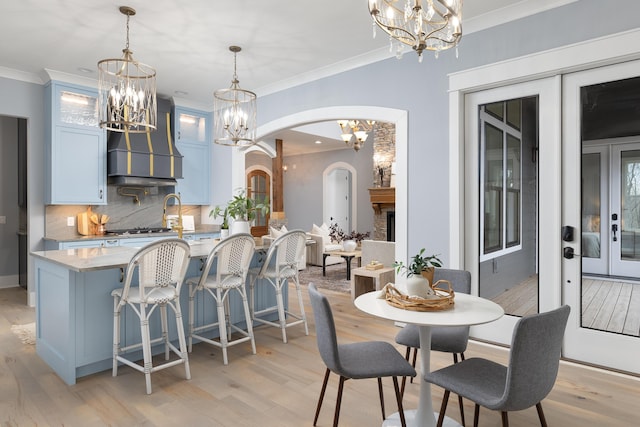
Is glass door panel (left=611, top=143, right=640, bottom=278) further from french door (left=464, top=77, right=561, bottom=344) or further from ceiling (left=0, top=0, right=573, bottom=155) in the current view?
ceiling (left=0, top=0, right=573, bottom=155)

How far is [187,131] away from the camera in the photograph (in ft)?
21.2

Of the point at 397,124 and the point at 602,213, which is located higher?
the point at 397,124

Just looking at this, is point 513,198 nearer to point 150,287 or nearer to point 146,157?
point 150,287

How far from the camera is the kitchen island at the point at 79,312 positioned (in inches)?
111

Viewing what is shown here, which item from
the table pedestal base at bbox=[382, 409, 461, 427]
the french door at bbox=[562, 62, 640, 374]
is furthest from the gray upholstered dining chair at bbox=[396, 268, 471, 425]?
the french door at bbox=[562, 62, 640, 374]

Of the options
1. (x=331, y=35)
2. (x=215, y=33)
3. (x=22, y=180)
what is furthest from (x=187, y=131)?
(x=331, y=35)

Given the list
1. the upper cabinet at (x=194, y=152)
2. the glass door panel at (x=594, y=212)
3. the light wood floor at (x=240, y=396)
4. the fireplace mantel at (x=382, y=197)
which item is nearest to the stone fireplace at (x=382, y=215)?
the fireplace mantel at (x=382, y=197)

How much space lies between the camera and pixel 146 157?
5637mm

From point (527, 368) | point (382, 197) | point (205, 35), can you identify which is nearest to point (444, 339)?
point (527, 368)

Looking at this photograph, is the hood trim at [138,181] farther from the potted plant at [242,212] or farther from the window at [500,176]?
the window at [500,176]

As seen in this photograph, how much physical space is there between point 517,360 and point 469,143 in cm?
249

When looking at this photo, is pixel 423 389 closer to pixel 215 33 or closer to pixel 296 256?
pixel 296 256

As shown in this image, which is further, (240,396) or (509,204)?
(509,204)

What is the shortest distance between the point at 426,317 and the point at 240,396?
1465 millimetres
